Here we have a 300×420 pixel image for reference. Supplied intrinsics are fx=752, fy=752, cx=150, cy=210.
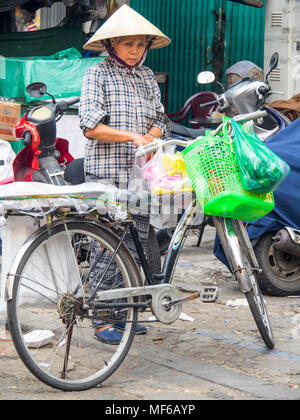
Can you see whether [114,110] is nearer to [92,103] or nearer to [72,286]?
[92,103]

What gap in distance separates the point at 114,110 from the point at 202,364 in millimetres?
1625

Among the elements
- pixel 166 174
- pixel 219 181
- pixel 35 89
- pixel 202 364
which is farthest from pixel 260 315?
pixel 35 89

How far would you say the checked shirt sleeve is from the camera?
14.6ft

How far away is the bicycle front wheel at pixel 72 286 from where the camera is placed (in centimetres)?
373

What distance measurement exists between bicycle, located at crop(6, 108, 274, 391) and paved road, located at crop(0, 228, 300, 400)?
0.14 metres

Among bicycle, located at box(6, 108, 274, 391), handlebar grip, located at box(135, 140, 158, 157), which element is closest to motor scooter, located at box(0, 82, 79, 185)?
bicycle, located at box(6, 108, 274, 391)

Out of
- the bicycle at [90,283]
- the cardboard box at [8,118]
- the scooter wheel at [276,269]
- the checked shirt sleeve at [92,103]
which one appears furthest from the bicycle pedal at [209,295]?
the cardboard box at [8,118]

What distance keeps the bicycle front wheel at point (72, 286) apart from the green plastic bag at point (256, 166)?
748 millimetres

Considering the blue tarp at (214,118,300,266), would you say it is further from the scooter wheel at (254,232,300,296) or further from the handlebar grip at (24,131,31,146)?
the handlebar grip at (24,131,31,146)

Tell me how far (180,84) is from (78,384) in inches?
315

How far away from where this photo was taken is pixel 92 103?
4.54 m

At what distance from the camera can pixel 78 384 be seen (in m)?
3.72

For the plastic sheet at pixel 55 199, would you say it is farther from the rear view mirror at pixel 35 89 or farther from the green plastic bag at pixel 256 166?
the rear view mirror at pixel 35 89
